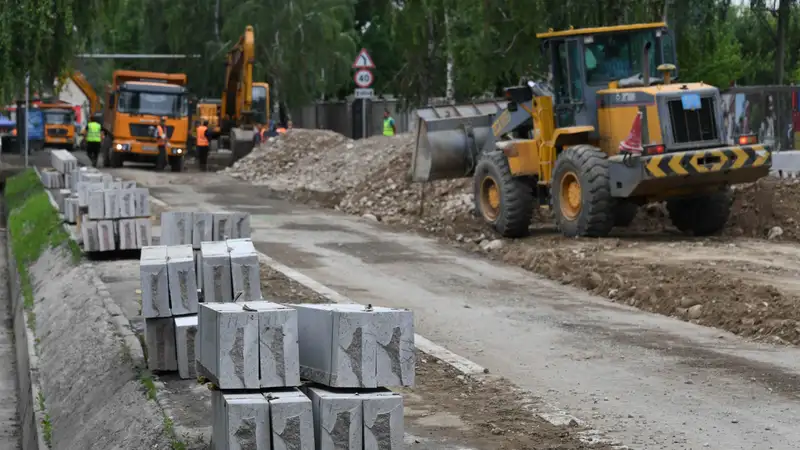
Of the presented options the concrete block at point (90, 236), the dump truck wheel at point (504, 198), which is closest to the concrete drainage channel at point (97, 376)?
the concrete block at point (90, 236)

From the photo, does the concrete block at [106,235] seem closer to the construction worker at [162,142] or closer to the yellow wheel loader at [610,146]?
the yellow wheel loader at [610,146]

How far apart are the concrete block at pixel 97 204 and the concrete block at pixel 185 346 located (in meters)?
8.08

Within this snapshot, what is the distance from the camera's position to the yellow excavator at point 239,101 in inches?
1674

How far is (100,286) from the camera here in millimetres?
16141

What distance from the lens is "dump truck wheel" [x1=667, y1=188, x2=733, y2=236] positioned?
63.8ft

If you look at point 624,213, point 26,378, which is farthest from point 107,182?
point 624,213

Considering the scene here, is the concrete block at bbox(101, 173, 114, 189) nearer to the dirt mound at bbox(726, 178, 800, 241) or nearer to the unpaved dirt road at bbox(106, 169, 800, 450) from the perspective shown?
the unpaved dirt road at bbox(106, 169, 800, 450)

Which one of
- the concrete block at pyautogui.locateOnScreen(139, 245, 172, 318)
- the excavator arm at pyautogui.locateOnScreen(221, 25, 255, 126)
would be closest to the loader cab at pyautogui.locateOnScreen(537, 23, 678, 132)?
the concrete block at pyautogui.locateOnScreen(139, 245, 172, 318)

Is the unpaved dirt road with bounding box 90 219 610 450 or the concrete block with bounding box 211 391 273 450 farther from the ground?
the concrete block with bounding box 211 391 273 450

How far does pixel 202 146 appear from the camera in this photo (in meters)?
43.1

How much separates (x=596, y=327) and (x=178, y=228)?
4.02 metres

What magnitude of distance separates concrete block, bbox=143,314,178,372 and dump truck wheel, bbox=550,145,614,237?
8.68 meters

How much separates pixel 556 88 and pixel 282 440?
43.4ft

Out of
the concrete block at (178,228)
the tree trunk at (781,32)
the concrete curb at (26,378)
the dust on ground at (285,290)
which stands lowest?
the concrete curb at (26,378)
